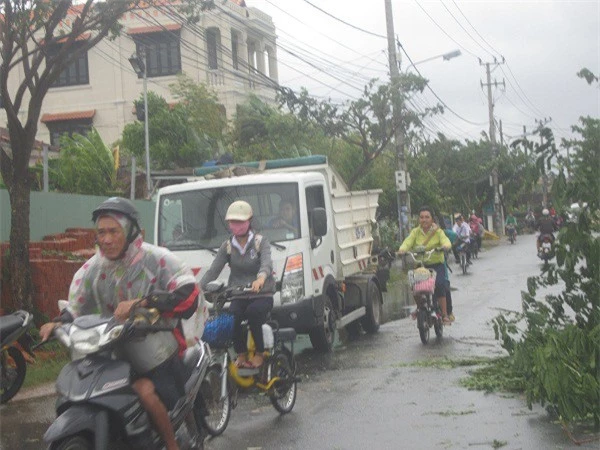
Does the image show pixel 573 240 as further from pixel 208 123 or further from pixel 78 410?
pixel 208 123

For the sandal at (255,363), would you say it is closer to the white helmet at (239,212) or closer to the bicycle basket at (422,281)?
the white helmet at (239,212)

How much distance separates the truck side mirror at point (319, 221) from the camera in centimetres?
1256

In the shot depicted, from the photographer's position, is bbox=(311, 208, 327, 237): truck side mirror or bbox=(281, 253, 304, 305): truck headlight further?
bbox=(311, 208, 327, 237): truck side mirror

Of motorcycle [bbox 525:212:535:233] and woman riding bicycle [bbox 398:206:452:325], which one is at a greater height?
woman riding bicycle [bbox 398:206:452:325]

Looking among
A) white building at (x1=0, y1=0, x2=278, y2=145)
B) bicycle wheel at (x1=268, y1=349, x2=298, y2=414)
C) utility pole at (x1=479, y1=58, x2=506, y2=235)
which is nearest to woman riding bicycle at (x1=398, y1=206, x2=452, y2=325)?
bicycle wheel at (x1=268, y1=349, x2=298, y2=414)

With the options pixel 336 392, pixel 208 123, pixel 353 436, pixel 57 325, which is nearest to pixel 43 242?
pixel 336 392

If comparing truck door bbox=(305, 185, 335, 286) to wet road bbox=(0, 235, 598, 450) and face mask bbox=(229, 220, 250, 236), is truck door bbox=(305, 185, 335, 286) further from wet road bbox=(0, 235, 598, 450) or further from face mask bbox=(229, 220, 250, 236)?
face mask bbox=(229, 220, 250, 236)

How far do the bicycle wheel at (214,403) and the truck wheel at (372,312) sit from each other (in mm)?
7338

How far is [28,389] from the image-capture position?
11.5 metres

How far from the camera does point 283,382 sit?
351 inches

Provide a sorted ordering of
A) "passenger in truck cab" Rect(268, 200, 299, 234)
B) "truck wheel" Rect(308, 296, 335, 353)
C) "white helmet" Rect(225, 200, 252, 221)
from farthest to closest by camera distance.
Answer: "truck wheel" Rect(308, 296, 335, 353), "passenger in truck cab" Rect(268, 200, 299, 234), "white helmet" Rect(225, 200, 252, 221)

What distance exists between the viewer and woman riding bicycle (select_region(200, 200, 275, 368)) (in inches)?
348

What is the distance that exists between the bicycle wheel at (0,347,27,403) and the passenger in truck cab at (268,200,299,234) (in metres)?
3.64

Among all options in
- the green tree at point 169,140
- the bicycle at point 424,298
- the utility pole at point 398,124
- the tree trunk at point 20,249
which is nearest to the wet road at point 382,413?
the bicycle at point 424,298
